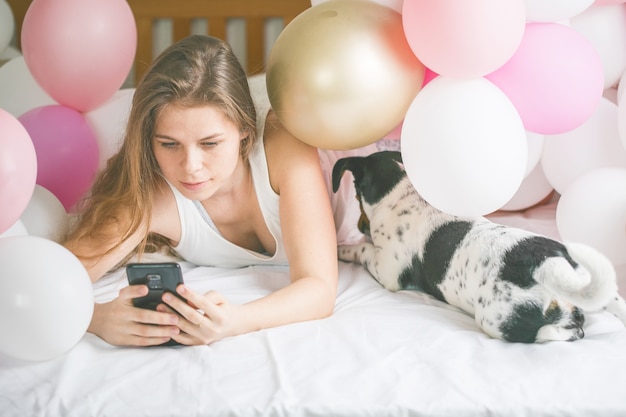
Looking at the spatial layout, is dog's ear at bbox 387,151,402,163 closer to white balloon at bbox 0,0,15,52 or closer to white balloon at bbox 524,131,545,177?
white balloon at bbox 524,131,545,177

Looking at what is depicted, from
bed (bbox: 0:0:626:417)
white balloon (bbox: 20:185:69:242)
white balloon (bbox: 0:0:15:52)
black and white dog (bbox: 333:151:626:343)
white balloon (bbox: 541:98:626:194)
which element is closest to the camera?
bed (bbox: 0:0:626:417)

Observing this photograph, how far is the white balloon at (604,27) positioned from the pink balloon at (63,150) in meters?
1.34

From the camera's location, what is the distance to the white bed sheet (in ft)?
4.00

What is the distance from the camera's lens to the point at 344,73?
152cm

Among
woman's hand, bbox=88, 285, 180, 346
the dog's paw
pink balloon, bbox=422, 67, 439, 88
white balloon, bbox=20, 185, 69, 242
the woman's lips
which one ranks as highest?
pink balloon, bbox=422, 67, 439, 88

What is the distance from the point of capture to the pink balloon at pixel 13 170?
1.40 m

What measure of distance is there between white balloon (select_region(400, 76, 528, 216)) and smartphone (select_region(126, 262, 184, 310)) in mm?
515

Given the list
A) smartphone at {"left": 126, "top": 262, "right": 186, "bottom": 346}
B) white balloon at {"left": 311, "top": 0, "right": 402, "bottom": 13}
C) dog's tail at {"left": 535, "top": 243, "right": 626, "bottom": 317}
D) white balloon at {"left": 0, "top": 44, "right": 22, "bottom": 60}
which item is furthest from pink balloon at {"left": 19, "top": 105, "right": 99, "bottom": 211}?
dog's tail at {"left": 535, "top": 243, "right": 626, "bottom": 317}

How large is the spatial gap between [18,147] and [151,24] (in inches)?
59.4

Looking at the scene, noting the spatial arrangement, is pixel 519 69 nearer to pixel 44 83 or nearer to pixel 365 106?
pixel 365 106

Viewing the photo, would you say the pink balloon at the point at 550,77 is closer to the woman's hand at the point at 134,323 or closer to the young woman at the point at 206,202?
the young woman at the point at 206,202

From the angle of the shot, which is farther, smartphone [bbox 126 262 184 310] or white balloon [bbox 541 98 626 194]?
white balloon [bbox 541 98 626 194]

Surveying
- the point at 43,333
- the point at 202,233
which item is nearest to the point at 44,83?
the point at 202,233

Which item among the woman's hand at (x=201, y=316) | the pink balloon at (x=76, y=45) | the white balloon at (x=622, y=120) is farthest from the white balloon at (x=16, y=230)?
the white balloon at (x=622, y=120)
